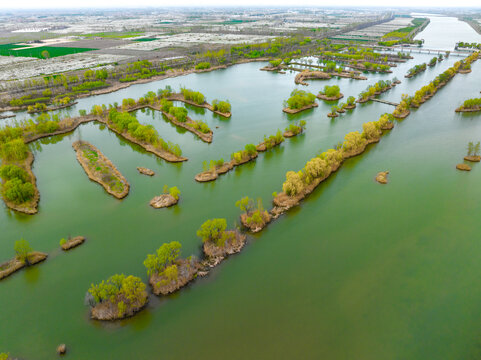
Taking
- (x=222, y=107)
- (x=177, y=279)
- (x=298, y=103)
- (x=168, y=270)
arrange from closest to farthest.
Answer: (x=168, y=270) < (x=177, y=279) < (x=222, y=107) < (x=298, y=103)

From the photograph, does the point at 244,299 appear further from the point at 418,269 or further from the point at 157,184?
the point at 157,184

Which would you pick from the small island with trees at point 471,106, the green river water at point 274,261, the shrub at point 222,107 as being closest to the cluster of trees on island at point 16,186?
the green river water at point 274,261

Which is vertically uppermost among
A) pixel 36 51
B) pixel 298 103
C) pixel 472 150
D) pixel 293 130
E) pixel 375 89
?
pixel 36 51

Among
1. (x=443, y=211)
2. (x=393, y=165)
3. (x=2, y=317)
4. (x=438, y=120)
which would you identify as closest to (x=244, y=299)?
(x=2, y=317)

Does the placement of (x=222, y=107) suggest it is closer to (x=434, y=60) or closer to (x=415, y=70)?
(x=415, y=70)

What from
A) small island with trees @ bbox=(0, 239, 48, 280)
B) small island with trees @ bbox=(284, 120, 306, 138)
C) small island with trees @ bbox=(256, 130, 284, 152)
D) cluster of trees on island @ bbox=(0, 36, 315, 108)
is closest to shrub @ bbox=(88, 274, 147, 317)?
small island with trees @ bbox=(0, 239, 48, 280)

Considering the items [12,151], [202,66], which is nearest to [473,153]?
[12,151]

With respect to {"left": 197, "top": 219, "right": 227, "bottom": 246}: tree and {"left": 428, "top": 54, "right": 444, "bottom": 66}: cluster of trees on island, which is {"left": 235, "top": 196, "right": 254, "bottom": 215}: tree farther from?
{"left": 428, "top": 54, "right": 444, "bottom": 66}: cluster of trees on island
